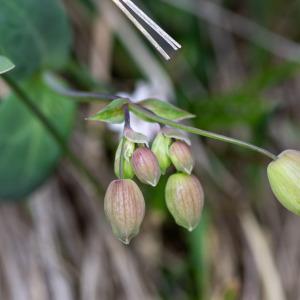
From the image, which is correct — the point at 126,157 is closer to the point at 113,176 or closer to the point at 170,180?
the point at 170,180

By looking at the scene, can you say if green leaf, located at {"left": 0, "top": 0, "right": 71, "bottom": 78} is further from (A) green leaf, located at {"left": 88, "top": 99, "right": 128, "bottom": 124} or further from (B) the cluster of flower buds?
(B) the cluster of flower buds

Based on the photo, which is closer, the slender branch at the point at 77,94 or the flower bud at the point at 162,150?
the flower bud at the point at 162,150

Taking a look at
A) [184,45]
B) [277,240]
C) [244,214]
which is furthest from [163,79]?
[277,240]

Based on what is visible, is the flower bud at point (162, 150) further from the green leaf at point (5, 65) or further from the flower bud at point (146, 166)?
the green leaf at point (5, 65)

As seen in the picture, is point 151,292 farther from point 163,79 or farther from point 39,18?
point 39,18

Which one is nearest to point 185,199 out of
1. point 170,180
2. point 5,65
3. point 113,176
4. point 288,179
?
point 170,180

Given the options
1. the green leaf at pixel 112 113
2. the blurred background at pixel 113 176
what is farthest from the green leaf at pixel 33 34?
the green leaf at pixel 112 113

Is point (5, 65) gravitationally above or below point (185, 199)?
above
